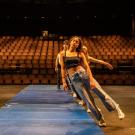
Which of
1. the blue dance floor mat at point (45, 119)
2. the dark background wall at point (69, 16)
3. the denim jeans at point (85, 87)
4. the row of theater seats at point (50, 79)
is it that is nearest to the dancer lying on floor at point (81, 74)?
the denim jeans at point (85, 87)

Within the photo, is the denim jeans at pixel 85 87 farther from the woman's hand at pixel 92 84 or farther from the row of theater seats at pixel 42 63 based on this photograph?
the row of theater seats at pixel 42 63

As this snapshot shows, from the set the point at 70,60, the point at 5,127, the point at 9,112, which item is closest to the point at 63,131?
the point at 5,127

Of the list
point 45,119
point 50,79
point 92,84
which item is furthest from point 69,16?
point 92,84

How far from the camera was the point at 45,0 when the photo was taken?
69.1 ft

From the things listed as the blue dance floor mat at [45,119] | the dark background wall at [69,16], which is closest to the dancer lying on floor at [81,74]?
the blue dance floor mat at [45,119]

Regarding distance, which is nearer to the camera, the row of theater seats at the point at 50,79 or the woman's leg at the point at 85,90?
the woman's leg at the point at 85,90

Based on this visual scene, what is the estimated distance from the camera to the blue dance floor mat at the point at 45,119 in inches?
191

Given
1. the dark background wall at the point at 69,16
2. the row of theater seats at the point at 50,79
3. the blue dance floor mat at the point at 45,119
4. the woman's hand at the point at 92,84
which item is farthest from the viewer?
the dark background wall at the point at 69,16

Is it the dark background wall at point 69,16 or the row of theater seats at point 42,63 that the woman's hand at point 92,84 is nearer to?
the row of theater seats at point 42,63

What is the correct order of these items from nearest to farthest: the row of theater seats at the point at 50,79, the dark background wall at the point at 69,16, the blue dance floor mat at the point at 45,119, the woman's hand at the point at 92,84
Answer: the blue dance floor mat at the point at 45,119 → the woman's hand at the point at 92,84 → the row of theater seats at the point at 50,79 → the dark background wall at the point at 69,16

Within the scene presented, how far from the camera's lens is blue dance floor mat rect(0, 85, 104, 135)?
4.86 meters

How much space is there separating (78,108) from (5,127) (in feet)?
7.70

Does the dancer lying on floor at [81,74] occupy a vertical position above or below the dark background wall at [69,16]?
below

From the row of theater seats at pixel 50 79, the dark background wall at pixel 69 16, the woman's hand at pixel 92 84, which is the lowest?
the row of theater seats at pixel 50 79
